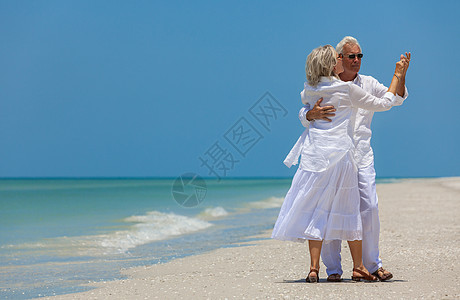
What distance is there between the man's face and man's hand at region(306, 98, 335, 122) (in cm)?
48

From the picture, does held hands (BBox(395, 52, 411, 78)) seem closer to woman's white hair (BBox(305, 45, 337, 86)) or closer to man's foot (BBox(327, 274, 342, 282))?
woman's white hair (BBox(305, 45, 337, 86))

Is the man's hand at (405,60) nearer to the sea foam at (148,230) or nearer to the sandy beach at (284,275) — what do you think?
the sandy beach at (284,275)

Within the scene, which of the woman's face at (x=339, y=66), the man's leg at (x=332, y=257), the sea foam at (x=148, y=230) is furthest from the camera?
the sea foam at (x=148, y=230)

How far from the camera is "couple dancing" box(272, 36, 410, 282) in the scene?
4547 millimetres

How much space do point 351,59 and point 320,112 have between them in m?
0.61

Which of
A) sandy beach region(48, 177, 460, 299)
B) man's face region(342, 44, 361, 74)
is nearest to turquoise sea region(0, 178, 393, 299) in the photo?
sandy beach region(48, 177, 460, 299)

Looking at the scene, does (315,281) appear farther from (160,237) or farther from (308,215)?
(160,237)

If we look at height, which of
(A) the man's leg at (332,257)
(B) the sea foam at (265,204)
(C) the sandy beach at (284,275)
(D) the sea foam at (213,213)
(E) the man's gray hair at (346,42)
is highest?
(E) the man's gray hair at (346,42)

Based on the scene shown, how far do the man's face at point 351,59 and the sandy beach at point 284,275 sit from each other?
1867 mm

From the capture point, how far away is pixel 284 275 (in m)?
5.34

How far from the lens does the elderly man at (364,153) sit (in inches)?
184

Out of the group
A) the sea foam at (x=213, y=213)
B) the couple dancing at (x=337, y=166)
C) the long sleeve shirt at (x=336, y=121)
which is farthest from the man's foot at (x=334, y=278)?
the sea foam at (x=213, y=213)

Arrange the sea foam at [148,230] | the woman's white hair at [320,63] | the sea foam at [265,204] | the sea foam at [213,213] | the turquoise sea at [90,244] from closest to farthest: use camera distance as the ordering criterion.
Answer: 1. the woman's white hair at [320,63]
2. the turquoise sea at [90,244]
3. the sea foam at [148,230]
4. the sea foam at [213,213]
5. the sea foam at [265,204]

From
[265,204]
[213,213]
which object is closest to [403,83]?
[213,213]
